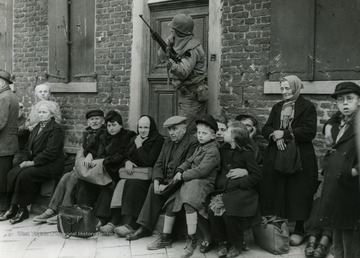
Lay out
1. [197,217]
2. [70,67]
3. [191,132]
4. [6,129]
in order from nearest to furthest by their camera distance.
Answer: [197,217], [191,132], [6,129], [70,67]

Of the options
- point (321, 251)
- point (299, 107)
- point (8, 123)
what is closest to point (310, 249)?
point (321, 251)

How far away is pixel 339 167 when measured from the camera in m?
4.32

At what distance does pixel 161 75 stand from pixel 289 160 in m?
3.25

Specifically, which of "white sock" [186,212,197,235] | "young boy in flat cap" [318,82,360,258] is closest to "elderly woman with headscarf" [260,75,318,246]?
"young boy in flat cap" [318,82,360,258]

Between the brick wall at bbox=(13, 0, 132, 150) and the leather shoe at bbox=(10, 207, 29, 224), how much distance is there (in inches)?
81.1

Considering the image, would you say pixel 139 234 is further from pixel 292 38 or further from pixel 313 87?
pixel 292 38

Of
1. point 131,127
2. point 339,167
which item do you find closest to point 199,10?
point 131,127

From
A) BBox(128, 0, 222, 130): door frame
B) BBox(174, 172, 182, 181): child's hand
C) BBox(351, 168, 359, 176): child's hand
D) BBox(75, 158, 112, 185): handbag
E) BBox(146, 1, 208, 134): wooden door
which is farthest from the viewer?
BBox(128, 0, 222, 130): door frame

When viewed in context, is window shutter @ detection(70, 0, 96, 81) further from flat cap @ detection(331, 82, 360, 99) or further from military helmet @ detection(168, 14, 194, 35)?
flat cap @ detection(331, 82, 360, 99)

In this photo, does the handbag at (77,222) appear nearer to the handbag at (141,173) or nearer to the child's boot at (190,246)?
the handbag at (141,173)

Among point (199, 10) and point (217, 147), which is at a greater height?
point (199, 10)

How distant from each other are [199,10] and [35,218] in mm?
4002

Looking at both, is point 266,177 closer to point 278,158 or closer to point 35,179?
point 278,158

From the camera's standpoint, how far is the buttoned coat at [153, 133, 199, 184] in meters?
5.71
